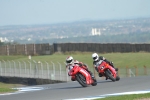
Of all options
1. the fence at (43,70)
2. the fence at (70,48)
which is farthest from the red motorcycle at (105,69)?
the fence at (70,48)

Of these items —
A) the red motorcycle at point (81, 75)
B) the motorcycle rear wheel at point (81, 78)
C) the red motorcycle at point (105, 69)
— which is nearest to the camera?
the red motorcycle at point (81, 75)

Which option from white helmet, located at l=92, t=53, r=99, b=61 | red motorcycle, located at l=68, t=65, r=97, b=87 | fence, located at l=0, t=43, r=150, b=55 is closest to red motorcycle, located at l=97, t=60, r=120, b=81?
white helmet, located at l=92, t=53, r=99, b=61

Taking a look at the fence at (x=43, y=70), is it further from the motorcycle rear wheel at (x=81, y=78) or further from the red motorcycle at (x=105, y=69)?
the motorcycle rear wheel at (x=81, y=78)

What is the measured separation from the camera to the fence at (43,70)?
40.5 m

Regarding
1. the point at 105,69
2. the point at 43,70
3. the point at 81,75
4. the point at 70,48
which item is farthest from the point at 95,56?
the point at 70,48

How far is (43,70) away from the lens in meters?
44.0

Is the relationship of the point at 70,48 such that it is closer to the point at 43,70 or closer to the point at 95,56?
the point at 43,70

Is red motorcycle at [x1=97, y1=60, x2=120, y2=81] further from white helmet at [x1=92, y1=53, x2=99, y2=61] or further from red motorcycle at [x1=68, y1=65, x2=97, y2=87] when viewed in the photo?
red motorcycle at [x1=68, y1=65, x2=97, y2=87]

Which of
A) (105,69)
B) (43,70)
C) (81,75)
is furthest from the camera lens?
(43,70)

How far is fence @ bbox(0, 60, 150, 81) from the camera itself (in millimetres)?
40531

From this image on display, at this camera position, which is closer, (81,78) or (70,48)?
(81,78)

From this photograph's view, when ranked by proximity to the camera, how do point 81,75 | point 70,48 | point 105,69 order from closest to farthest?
point 81,75 < point 105,69 < point 70,48

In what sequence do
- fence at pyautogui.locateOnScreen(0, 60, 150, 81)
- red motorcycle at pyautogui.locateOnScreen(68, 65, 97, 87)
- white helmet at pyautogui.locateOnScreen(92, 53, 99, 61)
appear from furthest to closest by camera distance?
fence at pyautogui.locateOnScreen(0, 60, 150, 81) → white helmet at pyautogui.locateOnScreen(92, 53, 99, 61) → red motorcycle at pyautogui.locateOnScreen(68, 65, 97, 87)

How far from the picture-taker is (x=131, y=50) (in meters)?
66.9
